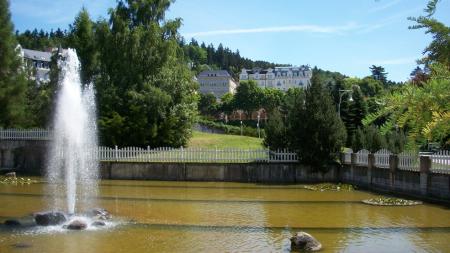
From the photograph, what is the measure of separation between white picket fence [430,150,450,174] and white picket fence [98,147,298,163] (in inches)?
388

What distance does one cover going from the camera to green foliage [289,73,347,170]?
28250 millimetres

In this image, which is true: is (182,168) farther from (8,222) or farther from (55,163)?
(8,222)

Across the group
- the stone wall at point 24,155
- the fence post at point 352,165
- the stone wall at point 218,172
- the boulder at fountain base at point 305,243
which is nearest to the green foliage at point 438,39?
the boulder at fountain base at point 305,243

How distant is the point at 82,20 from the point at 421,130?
45.7 metres

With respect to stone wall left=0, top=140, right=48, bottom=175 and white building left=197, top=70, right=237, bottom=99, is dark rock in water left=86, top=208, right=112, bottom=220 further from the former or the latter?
white building left=197, top=70, right=237, bottom=99

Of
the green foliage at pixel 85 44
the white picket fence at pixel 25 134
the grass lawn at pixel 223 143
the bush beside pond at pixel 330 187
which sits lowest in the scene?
the bush beside pond at pixel 330 187

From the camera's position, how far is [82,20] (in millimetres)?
44969

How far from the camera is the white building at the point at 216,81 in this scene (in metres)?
180

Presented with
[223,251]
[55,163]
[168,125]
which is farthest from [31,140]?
[223,251]

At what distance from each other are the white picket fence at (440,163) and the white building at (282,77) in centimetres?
16798

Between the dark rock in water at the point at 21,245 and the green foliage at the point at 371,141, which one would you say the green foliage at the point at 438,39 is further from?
the green foliage at the point at 371,141

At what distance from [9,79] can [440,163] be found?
34010mm

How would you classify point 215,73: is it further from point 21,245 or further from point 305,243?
point 305,243

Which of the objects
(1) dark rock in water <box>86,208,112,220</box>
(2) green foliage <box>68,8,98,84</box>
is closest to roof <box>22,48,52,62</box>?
(2) green foliage <box>68,8,98,84</box>
